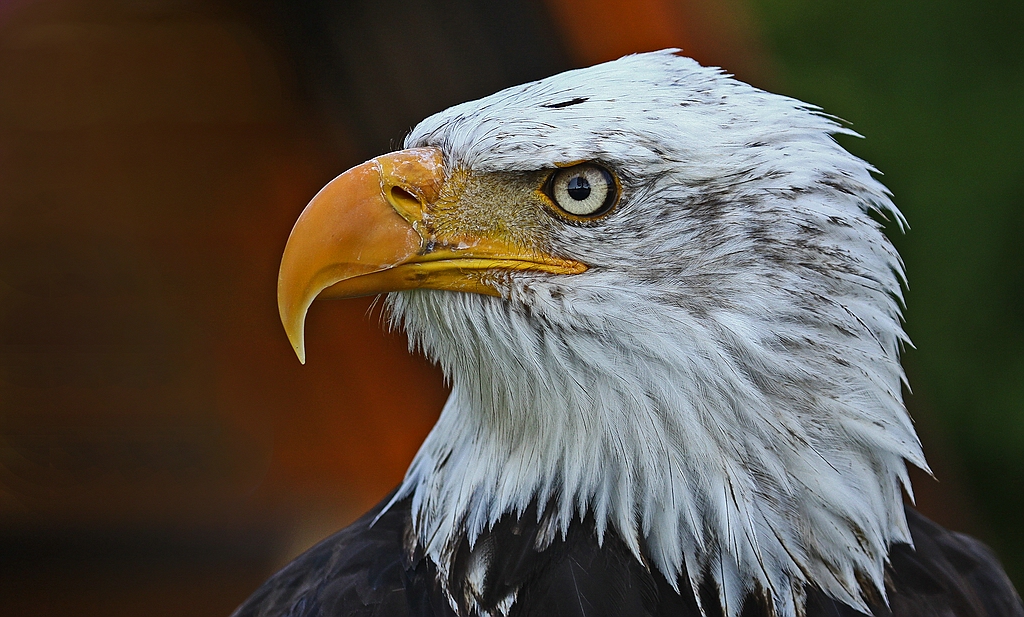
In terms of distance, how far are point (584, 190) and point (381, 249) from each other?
332 millimetres

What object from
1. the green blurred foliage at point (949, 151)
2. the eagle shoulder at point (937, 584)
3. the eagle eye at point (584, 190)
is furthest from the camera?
the green blurred foliage at point (949, 151)

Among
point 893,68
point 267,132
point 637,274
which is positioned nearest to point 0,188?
point 267,132

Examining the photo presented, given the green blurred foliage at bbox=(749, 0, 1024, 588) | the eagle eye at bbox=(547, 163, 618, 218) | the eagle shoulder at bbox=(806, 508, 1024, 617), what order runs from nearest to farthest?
1. the eagle eye at bbox=(547, 163, 618, 218)
2. the eagle shoulder at bbox=(806, 508, 1024, 617)
3. the green blurred foliage at bbox=(749, 0, 1024, 588)

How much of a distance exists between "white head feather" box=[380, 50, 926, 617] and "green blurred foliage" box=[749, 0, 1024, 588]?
81.7 inches

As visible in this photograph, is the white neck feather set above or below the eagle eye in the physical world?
below

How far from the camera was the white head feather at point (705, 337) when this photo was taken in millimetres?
1284

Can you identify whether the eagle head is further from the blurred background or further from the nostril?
the blurred background

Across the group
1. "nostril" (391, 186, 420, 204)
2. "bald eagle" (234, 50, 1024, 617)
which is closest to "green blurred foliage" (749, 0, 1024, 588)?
"bald eagle" (234, 50, 1024, 617)

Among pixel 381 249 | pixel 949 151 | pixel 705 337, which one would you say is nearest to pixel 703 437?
pixel 705 337

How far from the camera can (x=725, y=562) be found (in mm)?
1353

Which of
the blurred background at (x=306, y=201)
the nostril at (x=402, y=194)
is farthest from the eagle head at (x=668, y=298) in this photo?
the blurred background at (x=306, y=201)

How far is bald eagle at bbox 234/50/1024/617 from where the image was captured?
129cm

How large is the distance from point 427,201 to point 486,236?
0.11m

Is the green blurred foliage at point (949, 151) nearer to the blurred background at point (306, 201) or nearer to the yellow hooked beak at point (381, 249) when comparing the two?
the blurred background at point (306, 201)
